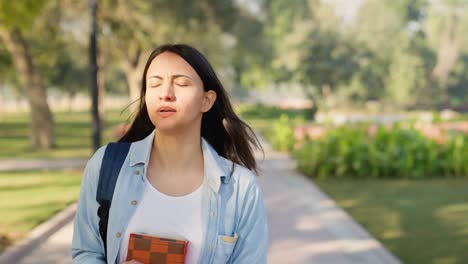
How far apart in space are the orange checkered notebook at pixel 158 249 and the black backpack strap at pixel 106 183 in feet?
0.49

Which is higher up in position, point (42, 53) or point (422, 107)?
point (42, 53)

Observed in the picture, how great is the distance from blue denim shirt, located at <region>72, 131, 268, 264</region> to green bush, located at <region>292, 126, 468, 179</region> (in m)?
11.4

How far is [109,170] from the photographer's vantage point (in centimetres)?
217

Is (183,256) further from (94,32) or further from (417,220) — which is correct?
(94,32)

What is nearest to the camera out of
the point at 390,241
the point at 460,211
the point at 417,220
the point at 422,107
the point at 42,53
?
the point at 390,241

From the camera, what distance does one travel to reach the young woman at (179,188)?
212 cm

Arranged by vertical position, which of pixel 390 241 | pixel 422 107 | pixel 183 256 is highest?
pixel 183 256

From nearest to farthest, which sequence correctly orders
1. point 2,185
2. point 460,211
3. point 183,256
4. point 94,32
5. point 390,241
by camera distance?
point 183,256
point 390,241
point 460,211
point 2,185
point 94,32

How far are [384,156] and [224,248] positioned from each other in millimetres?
11819

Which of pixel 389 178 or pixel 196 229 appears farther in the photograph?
pixel 389 178

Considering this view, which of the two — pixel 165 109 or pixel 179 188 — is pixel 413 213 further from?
pixel 165 109

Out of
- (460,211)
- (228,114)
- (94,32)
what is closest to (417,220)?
(460,211)

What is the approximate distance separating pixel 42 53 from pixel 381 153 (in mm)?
18318

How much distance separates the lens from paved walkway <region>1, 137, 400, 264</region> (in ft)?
20.8
